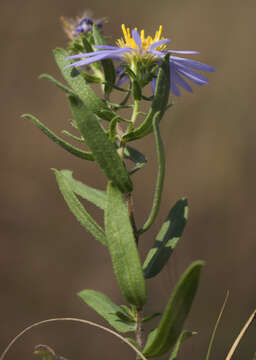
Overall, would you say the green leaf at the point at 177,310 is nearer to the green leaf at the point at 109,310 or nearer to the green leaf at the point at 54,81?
the green leaf at the point at 109,310

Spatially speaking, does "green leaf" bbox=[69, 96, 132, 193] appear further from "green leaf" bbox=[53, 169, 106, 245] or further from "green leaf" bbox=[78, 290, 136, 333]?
"green leaf" bbox=[78, 290, 136, 333]

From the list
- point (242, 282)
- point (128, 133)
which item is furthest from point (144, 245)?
point (128, 133)

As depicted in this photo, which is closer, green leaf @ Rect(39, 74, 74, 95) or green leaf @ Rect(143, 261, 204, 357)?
green leaf @ Rect(143, 261, 204, 357)

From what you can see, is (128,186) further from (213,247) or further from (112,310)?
(213,247)

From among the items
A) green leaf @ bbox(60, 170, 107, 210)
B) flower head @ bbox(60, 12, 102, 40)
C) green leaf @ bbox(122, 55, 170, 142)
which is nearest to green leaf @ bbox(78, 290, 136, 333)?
green leaf @ bbox(60, 170, 107, 210)

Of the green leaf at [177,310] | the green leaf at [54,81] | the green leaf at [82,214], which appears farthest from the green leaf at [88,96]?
the green leaf at [177,310]

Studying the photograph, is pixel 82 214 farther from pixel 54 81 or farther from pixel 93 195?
pixel 54 81

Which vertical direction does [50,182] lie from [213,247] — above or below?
above
